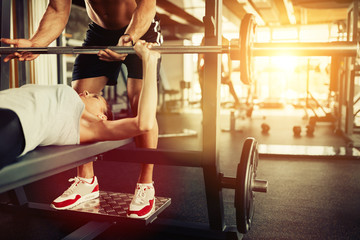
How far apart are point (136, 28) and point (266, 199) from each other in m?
1.17

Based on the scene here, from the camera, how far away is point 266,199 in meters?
1.85

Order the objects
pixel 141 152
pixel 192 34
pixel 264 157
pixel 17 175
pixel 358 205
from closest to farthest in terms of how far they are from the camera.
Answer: pixel 17 175
pixel 141 152
pixel 358 205
pixel 264 157
pixel 192 34

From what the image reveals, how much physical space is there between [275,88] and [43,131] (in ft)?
33.6

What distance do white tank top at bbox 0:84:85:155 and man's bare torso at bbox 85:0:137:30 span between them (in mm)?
520

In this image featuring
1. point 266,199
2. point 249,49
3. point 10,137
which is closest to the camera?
point 10,137

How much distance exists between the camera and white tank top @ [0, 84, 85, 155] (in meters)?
0.84

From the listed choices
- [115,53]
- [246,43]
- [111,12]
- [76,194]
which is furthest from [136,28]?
[76,194]

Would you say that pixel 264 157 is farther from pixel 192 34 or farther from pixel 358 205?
pixel 192 34

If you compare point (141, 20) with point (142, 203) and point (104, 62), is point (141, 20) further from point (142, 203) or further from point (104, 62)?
point (142, 203)

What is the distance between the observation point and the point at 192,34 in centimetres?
968

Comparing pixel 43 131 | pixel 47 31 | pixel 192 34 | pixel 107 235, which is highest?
pixel 192 34

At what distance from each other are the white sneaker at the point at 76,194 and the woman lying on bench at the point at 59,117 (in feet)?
1.17

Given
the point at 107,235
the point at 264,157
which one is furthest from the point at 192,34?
the point at 107,235

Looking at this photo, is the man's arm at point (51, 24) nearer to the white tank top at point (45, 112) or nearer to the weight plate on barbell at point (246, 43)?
the white tank top at point (45, 112)
